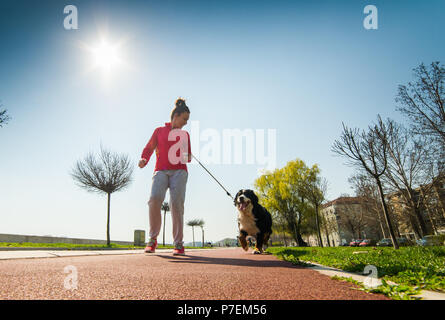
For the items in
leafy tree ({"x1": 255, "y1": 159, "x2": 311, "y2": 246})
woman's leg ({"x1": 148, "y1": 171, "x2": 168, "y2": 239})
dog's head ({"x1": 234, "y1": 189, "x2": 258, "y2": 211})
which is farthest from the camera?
leafy tree ({"x1": 255, "y1": 159, "x2": 311, "y2": 246})

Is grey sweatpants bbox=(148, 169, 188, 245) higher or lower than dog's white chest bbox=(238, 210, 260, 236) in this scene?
higher

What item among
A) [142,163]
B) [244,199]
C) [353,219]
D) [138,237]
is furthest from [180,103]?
[353,219]

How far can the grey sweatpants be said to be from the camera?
4.39 m

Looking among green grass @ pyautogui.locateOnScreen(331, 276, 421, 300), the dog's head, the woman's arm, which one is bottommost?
green grass @ pyautogui.locateOnScreen(331, 276, 421, 300)

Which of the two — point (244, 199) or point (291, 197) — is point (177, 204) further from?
point (291, 197)

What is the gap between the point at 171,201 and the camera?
177 inches

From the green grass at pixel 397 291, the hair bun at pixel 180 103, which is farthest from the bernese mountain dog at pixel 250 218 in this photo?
the green grass at pixel 397 291

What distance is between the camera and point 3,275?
5.86 feet

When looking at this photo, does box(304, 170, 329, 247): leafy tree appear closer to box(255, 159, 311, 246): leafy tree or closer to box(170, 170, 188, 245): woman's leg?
box(255, 159, 311, 246): leafy tree

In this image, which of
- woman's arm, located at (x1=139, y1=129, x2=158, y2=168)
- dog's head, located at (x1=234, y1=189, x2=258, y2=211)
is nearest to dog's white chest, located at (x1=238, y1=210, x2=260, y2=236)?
dog's head, located at (x1=234, y1=189, x2=258, y2=211)

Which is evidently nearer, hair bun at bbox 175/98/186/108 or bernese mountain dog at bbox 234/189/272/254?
hair bun at bbox 175/98/186/108

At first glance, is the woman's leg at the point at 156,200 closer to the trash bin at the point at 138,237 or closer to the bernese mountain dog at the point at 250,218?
the bernese mountain dog at the point at 250,218
